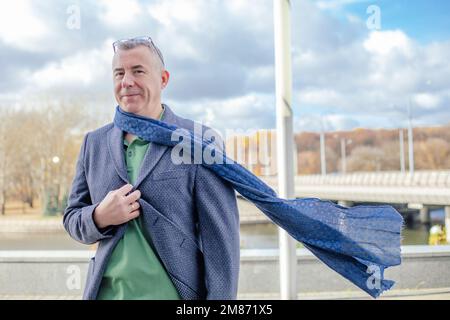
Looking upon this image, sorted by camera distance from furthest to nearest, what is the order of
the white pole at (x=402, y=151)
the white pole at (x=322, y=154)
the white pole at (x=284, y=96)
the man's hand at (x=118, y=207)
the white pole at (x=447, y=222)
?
1. the white pole at (x=447, y=222)
2. the white pole at (x=402, y=151)
3. the white pole at (x=322, y=154)
4. the white pole at (x=284, y=96)
5. the man's hand at (x=118, y=207)

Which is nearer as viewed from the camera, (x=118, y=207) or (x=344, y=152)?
(x=118, y=207)

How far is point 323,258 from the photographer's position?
1.26m

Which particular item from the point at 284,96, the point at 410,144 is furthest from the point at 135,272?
the point at 410,144

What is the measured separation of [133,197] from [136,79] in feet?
0.91

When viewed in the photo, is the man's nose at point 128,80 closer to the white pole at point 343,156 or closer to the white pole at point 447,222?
the white pole at point 343,156

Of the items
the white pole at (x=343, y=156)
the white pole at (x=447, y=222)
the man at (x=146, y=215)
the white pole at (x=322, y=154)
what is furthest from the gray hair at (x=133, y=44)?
the white pole at (x=447, y=222)

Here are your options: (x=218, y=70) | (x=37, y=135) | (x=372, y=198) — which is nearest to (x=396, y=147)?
(x=372, y=198)

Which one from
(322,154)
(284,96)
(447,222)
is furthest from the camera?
(447,222)

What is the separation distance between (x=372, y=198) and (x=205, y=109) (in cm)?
208

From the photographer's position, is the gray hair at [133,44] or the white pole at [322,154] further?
the white pole at [322,154]

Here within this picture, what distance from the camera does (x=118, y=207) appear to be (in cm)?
103

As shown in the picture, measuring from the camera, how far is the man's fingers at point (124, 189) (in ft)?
3.40

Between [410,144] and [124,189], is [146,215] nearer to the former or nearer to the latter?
[124,189]

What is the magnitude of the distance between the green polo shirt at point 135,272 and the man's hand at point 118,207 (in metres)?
0.03
